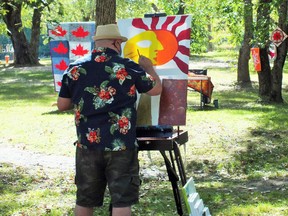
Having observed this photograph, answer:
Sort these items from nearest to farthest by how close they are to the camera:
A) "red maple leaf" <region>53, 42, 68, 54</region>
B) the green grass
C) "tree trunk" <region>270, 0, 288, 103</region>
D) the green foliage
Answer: the green grass, "red maple leaf" <region>53, 42, 68, 54</region>, "tree trunk" <region>270, 0, 288, 103</region>, the green foliage

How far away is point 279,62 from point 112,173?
11.7m

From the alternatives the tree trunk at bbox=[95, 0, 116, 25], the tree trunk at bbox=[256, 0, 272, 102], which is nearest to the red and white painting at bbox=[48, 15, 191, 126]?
the tree trunk at bbox=[95, 0, 116, 25]

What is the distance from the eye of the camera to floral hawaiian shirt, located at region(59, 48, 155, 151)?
3895 mm

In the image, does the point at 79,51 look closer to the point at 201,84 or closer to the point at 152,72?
the point at 201,84

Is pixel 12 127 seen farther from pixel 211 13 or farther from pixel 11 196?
pixel 211 13

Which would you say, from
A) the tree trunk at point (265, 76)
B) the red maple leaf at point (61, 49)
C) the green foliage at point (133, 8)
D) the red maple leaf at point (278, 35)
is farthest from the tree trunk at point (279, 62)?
the green foliage at point (133, 8)

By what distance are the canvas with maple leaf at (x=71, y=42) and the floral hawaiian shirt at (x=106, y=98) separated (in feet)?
31.0

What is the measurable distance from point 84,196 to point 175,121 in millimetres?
1103

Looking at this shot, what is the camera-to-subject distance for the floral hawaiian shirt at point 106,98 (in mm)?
3895

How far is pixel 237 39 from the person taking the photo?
19.8 metres

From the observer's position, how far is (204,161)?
8.21 metres

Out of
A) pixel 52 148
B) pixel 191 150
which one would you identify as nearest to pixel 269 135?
pixel 191 150

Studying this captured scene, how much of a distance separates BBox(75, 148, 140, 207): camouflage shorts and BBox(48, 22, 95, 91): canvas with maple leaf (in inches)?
372

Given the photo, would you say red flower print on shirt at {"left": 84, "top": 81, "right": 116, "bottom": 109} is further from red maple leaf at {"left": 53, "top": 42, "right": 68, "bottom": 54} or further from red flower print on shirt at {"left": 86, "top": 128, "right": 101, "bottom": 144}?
red maple leaf at {"left": 53, "top": 42, "right": 68, "bottom": 54}
